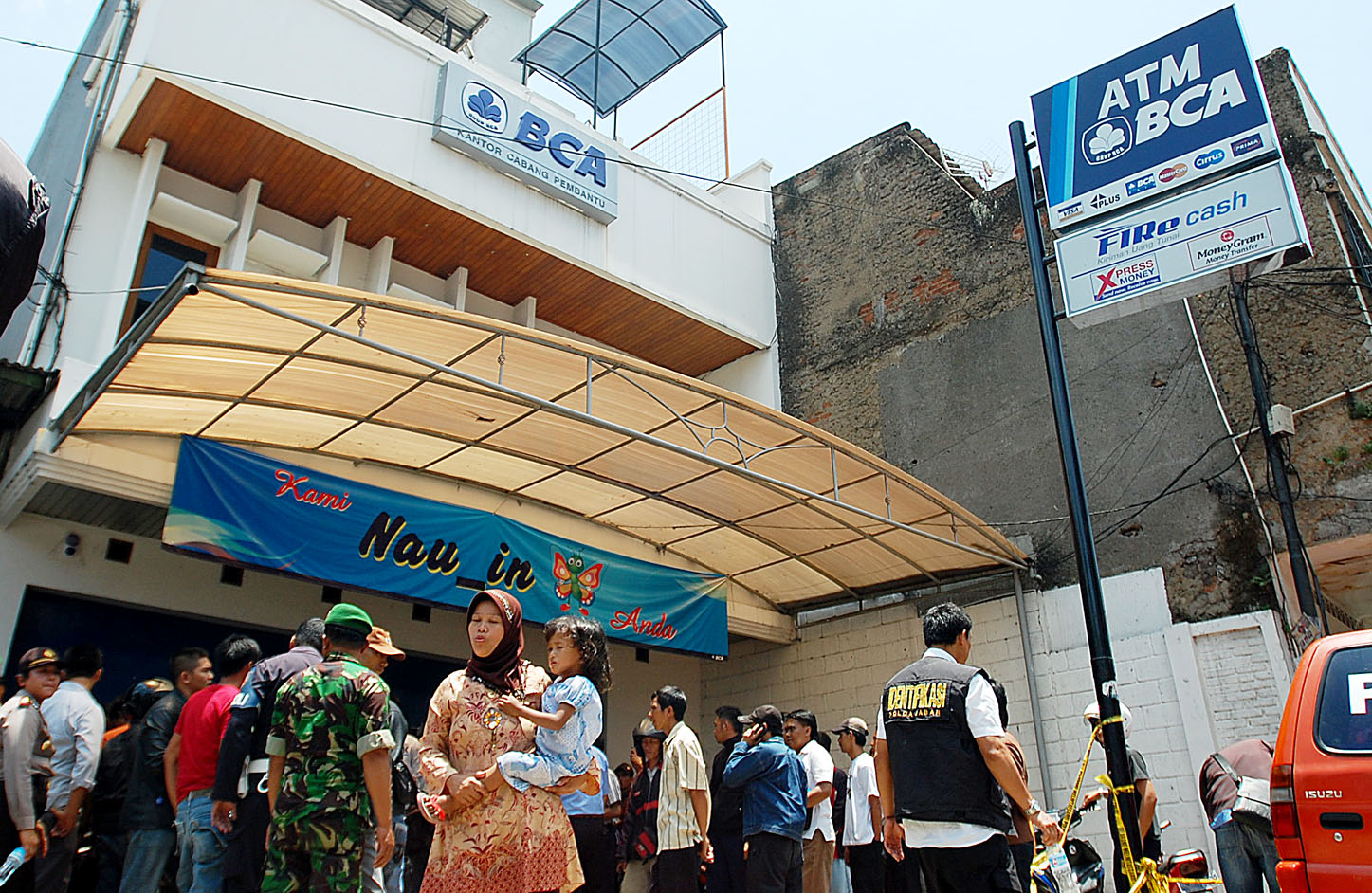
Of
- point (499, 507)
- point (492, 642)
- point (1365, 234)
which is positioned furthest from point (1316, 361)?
point (492, 642)

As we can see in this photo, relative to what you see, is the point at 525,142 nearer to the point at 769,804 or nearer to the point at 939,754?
the point at 769,804

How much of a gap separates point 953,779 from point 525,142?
9743mm

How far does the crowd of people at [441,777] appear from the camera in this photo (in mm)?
3977

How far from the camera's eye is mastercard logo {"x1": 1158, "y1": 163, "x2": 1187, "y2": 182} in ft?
24.9

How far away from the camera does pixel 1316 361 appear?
32.8 feet

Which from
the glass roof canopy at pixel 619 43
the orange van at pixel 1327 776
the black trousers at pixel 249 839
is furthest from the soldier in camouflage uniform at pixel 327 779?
the glass roof canopy at pixel 619 43

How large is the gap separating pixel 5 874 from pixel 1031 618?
30.5 feet

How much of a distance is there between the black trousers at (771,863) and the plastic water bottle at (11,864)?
4.29m

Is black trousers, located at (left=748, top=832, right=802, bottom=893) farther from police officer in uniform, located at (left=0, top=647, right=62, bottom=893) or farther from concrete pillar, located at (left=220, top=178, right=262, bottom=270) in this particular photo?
concrete pillar, located at (left=220, top=178, right=262, bottom=270)

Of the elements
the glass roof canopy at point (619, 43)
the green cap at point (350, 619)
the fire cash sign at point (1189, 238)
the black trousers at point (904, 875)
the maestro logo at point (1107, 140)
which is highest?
the glass roof canopy at point (619, 43)

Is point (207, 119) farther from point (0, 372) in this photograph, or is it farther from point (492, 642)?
point (492, 642)

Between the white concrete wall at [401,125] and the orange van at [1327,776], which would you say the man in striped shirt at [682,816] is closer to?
the orange van at [1327,776]

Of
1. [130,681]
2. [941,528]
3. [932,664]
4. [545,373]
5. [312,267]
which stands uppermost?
[312,267]

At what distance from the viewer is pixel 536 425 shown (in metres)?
9.70
